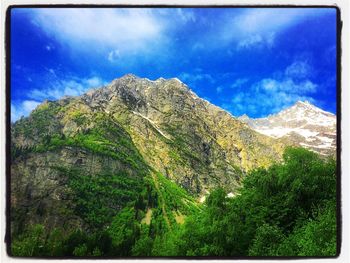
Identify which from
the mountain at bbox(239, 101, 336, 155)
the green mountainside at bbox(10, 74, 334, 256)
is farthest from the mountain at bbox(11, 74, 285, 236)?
the mountain at bbox(239, 101, 336, 155)

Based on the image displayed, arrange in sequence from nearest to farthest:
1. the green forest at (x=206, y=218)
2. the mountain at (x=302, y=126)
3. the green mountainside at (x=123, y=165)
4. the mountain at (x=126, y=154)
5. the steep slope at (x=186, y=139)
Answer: the green forest at (x=206, y=218), the green mountainside at (x=123, y=165), the mountain at (x=302, y=126), the mountain at (x=126, y=154), the steep slope at (x=186, y=139)

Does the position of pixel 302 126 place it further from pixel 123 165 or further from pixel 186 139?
pixel 123 165

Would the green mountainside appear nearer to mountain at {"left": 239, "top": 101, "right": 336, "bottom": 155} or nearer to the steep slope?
the steep slope

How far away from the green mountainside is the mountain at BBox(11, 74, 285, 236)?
0.03m

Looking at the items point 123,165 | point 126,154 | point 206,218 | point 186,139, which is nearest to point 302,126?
point 206,218

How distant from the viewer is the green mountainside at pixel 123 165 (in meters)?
8.30

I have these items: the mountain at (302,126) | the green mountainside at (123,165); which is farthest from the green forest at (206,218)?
the mountain at (302,126)

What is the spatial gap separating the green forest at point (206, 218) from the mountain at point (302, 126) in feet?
1.57

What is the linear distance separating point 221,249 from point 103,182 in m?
3.06

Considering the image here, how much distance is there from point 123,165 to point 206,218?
249 cm

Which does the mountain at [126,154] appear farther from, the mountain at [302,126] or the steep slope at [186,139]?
the mountain at [302,126]

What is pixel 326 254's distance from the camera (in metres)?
6.91

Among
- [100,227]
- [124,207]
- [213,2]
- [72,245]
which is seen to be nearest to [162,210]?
[124,207]

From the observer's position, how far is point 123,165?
1198 cm
